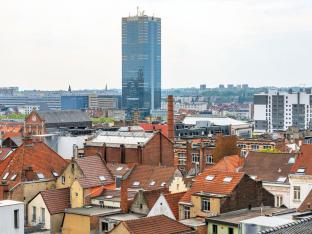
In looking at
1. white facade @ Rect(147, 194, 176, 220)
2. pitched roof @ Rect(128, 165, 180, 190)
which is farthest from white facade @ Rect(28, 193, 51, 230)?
white facade @ Rect(147, 194, 176, 220)

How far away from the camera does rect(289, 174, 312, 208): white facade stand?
7169 centimetres

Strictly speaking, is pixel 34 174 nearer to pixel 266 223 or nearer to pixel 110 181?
pixel 110 181

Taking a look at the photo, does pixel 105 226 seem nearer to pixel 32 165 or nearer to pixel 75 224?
pixel 75 224

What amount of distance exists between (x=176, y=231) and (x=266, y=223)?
26.1ft

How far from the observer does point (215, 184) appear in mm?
64062

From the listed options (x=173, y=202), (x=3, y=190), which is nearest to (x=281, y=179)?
(x=173, y=202)

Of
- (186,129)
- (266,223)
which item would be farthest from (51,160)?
(186,129)

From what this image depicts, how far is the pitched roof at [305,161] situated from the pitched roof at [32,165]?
28.5 m

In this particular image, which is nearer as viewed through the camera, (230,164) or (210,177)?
(210,177)

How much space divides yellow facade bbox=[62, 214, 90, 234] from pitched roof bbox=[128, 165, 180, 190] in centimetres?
1140

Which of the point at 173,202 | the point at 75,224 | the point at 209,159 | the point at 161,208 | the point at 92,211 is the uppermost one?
the point at 209,159

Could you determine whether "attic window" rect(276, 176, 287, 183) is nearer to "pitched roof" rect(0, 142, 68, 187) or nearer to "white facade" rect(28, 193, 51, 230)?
"white facade" rect(28, 193, 51, 230)

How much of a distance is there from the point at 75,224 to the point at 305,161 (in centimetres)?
2586

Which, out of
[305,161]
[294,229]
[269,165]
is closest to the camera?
[294,229]
